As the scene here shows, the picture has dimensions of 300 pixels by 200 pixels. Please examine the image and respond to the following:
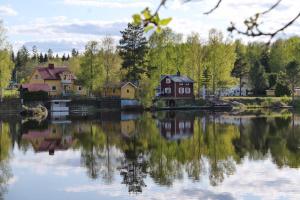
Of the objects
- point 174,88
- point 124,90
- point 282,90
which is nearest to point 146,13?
point 124,90

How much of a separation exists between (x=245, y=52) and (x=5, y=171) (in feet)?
315

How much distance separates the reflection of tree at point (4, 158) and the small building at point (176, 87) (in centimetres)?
3543

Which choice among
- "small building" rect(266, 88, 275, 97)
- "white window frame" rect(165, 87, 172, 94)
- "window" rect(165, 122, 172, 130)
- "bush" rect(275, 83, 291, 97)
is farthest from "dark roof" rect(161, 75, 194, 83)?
"window" rect(165, 122, 172, 130)

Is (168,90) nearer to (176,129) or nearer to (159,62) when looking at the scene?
(159,62)

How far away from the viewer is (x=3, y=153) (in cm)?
3152

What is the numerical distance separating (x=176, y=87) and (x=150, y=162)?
5105 centimetres

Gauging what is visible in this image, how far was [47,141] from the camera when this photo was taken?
3788 centimetres

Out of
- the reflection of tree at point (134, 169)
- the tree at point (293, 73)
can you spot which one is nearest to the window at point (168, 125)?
the reflection of tree at point (134, 169)

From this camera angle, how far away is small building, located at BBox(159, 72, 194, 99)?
7838 centimetres

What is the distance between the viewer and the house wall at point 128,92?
74.4 metres

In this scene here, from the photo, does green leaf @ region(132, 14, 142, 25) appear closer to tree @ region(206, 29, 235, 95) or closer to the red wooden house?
the red wooden house

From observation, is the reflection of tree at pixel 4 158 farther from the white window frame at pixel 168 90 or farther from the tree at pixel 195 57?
the tree at pixel 195 57

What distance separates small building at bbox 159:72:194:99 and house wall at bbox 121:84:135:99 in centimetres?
621

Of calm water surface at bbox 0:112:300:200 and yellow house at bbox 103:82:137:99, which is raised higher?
yellow house at bbox 103:82:137:99
